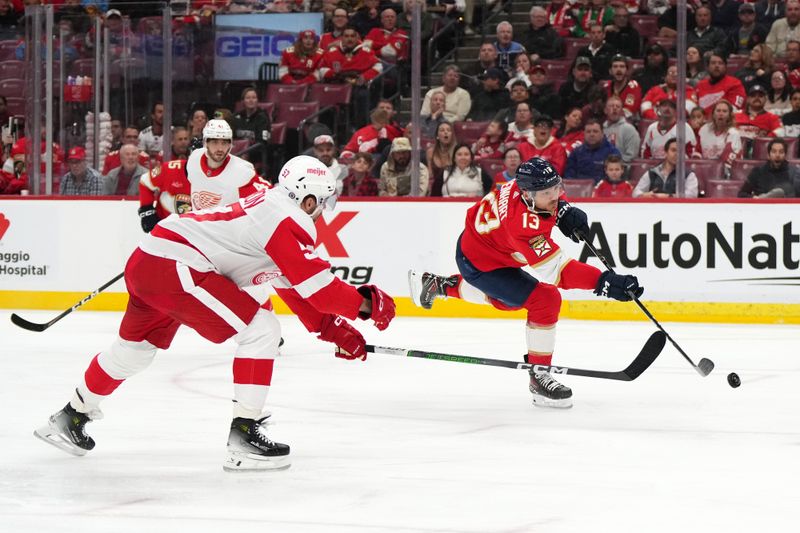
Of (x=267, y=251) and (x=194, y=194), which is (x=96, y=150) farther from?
(x=267, y=251)

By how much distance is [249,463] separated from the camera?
4.00m

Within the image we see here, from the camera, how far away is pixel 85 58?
967cm

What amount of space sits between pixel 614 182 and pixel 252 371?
544 cm

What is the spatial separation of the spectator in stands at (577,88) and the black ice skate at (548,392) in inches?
157

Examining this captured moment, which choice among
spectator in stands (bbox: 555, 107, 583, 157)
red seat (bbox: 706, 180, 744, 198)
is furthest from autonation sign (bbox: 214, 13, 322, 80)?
red seat (bbox: 706, 180, 744, 198)

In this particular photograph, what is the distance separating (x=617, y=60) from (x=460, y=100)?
1143mm

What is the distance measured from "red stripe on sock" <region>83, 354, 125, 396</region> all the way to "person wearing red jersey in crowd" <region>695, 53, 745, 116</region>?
5.64 m

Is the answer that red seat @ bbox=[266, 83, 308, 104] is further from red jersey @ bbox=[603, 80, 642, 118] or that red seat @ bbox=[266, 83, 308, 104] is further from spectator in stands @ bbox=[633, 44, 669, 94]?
spectator in stands @ bbox=[633, 44, 669, 94]

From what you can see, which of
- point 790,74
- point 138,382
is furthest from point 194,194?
point 790,74

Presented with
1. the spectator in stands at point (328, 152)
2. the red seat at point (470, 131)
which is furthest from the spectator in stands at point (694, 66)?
the spectator in stands at point (328, 152)

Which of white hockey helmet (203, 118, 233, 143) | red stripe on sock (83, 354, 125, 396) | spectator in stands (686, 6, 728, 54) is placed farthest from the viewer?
spectator in stands (686, 6, 728, 54)

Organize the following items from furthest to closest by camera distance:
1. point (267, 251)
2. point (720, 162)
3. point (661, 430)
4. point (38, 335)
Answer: point (720, 162), point (38, 335), point (661, 430), point (267, 251)

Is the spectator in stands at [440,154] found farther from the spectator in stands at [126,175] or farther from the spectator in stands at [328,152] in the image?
the spectator in stands at [126,175]

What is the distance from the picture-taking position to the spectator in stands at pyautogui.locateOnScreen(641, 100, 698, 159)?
877cm
